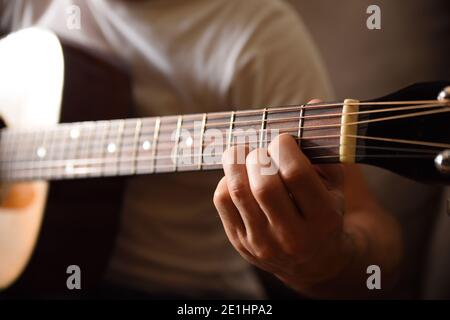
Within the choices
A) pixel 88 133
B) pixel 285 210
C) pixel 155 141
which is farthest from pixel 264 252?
pixel 88 133

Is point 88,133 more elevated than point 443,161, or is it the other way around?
point 88,133

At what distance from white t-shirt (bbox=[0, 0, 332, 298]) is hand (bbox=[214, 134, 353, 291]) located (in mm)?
169

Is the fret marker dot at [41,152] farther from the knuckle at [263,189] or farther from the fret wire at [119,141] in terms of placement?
the knuckle at [263,189]

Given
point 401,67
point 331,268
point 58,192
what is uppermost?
point 401,67

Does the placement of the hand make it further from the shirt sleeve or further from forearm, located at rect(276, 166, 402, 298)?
the shirt sleeve

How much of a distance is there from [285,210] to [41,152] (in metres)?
0.36

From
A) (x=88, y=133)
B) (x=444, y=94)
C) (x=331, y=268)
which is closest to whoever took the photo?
(x=444, y=94)

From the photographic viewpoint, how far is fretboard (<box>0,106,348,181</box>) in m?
0.39

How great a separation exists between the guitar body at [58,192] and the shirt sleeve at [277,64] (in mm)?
161

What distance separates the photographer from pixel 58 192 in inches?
23.8

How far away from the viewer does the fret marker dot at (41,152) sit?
0.61m

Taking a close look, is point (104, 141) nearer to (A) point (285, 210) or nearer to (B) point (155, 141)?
(B) point (155, 141)

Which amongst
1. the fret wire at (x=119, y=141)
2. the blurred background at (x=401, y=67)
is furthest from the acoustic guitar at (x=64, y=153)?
the blurred background at (x=401, y=67)
